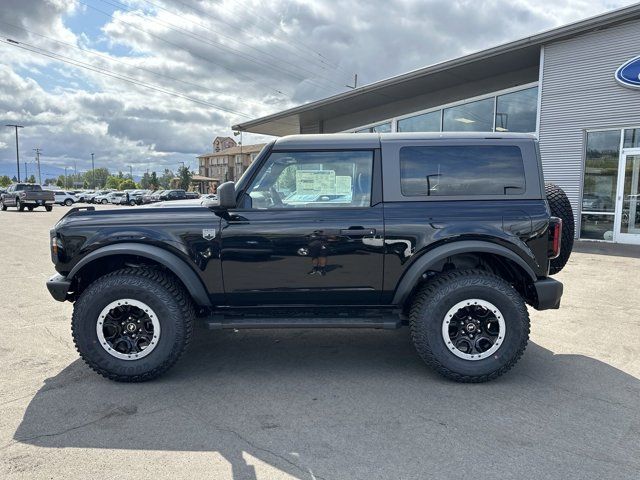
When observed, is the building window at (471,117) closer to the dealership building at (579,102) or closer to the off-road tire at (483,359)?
the dealership building at (579,102)

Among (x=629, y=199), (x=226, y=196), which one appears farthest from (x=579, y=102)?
(x=226, y=196)

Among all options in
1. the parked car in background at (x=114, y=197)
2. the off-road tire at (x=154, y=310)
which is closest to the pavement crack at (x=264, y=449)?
the off-road tire at (x=154, y=310)

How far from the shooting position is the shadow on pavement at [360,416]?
2.59m

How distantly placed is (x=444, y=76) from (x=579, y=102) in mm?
4165

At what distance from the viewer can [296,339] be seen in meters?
4.71

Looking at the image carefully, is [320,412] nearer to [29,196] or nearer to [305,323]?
[305,323]

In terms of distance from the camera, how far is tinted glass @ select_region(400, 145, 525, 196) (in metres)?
3.75

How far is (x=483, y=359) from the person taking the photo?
359cm

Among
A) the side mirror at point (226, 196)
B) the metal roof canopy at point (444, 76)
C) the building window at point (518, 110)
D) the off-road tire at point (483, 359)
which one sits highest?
the metal roof canopy at point (444, 76)

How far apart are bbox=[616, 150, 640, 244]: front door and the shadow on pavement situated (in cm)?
934

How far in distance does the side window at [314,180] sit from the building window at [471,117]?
1221cm

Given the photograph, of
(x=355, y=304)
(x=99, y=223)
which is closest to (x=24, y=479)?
(x=99, y=223)

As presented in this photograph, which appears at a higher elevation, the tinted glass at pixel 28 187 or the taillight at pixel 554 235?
the tinted glass at pixel 28 187

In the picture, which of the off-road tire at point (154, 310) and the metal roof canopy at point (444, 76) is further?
the metal roof canopy at point (444, 76)
